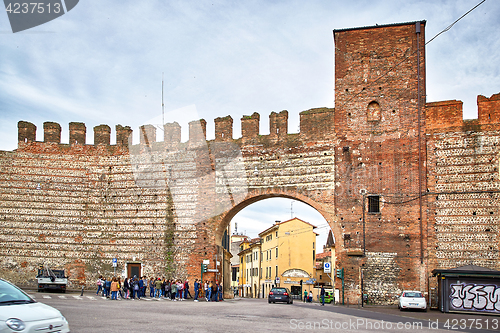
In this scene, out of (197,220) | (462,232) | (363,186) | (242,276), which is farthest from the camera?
(242,276)

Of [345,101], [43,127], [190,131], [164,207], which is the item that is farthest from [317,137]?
[43,127]

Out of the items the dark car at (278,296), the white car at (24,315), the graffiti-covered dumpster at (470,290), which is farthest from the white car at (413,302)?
the white car at (24,315)

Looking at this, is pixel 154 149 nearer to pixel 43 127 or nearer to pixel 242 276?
pixel 43 127

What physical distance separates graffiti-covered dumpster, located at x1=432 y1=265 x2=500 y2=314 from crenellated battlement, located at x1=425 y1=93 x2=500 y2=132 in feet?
21.0

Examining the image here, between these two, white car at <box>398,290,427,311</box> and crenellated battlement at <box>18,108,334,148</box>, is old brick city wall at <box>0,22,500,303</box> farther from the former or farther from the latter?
white car at <box>398,290,427,311</box>

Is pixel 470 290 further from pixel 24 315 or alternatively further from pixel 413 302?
pixel 24 315

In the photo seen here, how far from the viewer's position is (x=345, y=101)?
2372 cm

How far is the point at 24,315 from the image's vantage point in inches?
263

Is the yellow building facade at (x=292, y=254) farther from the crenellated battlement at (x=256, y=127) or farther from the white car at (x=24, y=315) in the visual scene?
the white car at (x=24, y=315)

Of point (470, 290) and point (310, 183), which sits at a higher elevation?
point (310, 183)

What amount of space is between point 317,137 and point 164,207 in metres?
8.77

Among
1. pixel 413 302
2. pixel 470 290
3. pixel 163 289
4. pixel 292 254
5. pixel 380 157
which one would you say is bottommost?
pixel 292 254

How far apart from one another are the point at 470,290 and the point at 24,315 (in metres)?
16.6

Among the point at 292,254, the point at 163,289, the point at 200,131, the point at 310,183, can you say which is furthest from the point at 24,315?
the point at 292,254
